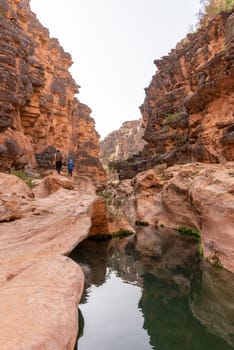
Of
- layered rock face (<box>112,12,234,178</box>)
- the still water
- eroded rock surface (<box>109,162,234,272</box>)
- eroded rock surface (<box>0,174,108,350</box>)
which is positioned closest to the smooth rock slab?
eroded rock surface (<box>0,174,108,350</box>)

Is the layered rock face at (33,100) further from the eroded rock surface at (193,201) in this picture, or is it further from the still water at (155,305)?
the still water at (155,305)

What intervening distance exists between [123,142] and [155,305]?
7778cm

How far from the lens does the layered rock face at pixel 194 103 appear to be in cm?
1864

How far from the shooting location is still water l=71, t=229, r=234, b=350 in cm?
Result: 528

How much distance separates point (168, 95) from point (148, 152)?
837cm

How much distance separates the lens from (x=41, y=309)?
3.47 metres

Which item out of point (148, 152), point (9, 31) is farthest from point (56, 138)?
point (9, 31)

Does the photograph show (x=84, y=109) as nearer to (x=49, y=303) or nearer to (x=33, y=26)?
(x=33, y=26)

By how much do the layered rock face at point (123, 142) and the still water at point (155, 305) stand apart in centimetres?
6789

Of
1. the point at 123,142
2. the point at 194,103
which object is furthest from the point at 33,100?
the point at 123,142

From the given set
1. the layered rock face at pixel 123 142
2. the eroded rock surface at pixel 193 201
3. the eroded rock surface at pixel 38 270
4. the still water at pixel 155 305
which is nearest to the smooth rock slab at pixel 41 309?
the eroded rock surface at pixel 38 270

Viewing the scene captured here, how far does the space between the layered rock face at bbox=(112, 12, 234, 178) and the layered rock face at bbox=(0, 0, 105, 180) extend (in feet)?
36.6

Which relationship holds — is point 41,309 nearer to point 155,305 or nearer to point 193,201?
point 155,305

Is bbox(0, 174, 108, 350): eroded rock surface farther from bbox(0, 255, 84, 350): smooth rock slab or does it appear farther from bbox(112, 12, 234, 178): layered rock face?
bbox(112, 12, 234, 178): layered rock face
